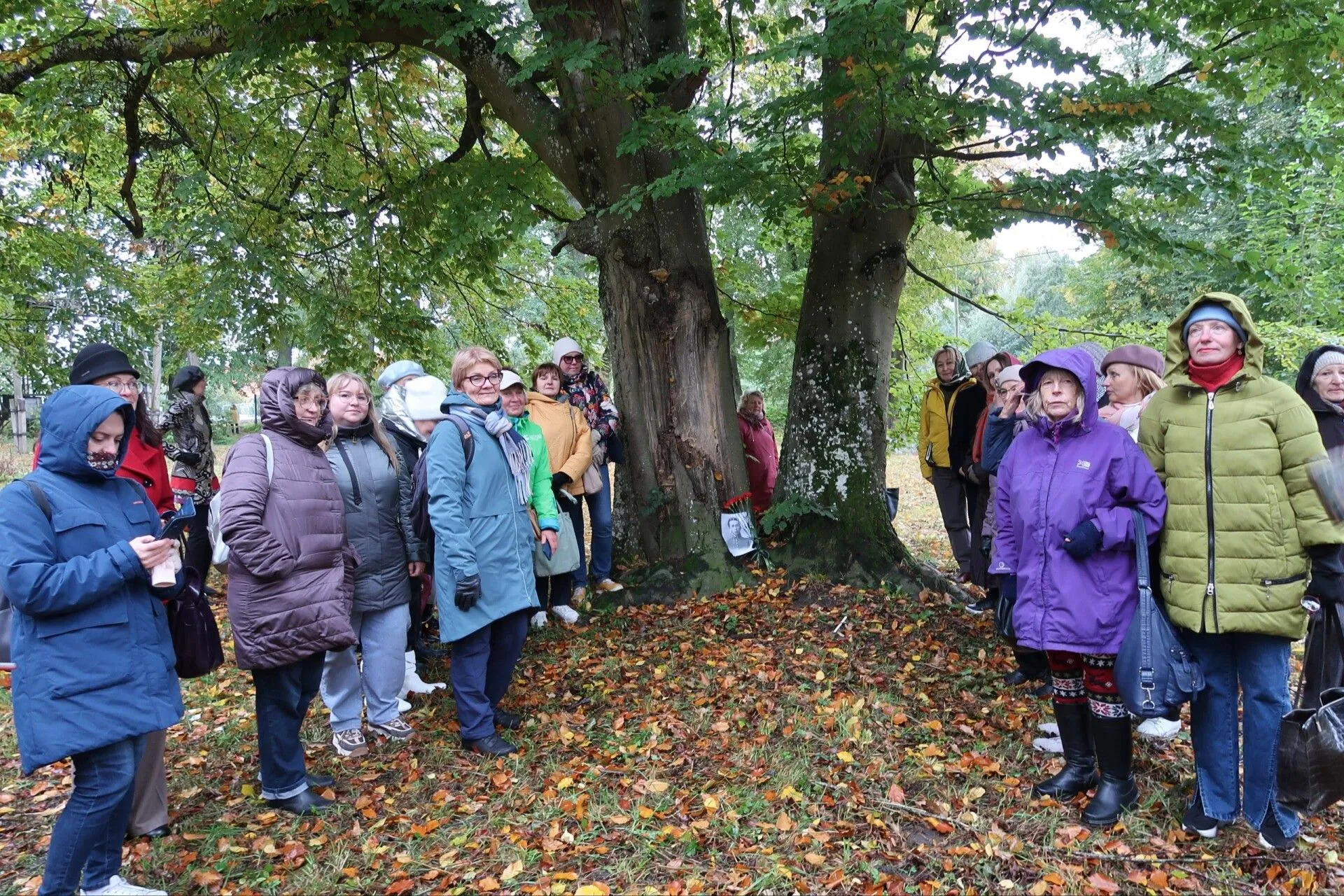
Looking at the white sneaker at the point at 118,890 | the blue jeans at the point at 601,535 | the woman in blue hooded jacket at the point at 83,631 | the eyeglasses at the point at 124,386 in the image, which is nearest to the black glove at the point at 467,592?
the woman in blue hooded jacket at the point at 83,631

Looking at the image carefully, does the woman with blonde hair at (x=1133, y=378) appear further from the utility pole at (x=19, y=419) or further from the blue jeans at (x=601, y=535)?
the utility pole at (x=19, y=419)

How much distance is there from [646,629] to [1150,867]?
133 inches

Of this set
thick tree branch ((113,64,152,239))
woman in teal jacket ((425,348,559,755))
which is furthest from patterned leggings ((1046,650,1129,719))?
thick tree branch ((113,64,152,239))

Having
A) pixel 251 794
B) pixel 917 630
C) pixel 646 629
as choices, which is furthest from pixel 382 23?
pixel 917 630

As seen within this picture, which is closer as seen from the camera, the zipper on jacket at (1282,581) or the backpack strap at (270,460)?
the zipper on jacket at (1282,581)

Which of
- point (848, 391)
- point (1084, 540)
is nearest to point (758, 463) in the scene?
point (848, 391)

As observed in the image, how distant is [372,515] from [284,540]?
702 mm

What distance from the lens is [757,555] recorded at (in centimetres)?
640

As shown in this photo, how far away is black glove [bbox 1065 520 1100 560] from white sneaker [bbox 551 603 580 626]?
11.9 ft

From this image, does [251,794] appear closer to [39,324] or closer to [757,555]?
[757,555]

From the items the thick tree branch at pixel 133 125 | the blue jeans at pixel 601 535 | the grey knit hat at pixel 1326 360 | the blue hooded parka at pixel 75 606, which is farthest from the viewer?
the thick tree branch at pixel 133 125

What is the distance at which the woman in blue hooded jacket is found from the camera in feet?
8.65

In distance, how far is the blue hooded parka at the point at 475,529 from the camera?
397cm

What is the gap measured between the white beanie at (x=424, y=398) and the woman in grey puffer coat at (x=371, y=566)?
1.25 ft
